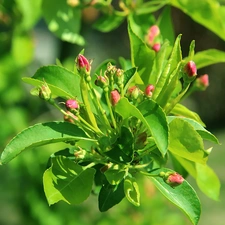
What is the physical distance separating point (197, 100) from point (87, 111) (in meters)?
9.13

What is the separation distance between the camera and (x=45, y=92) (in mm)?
1118

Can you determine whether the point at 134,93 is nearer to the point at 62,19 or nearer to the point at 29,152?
the point at 62,19

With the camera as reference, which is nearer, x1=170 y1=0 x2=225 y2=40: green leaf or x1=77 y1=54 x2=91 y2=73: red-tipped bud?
x1=77 y1=54 x2=91 y2=73: red-tipped bud

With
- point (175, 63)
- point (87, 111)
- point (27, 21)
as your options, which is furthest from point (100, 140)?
point (27, 21)

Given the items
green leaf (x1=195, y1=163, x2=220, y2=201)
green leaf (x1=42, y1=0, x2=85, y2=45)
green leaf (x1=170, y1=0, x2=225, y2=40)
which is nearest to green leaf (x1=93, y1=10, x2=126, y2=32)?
green leaf (x1=42, y1=0, x2=85, y2=45)

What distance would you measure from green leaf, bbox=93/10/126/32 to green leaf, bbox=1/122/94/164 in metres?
0.60

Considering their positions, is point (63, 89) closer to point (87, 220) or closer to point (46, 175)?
point (46, 175)

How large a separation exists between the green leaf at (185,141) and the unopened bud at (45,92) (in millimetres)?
224

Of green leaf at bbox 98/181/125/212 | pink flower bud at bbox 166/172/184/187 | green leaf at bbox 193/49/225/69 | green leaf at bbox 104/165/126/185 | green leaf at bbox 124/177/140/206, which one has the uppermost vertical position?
green leaf at bbox 193/49/225/69

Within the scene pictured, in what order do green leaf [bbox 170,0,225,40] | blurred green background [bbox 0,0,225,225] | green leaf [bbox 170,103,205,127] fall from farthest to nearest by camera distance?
blurred green background [bbox 0,0,225,225]
green leaf [bbox 170,0,225,40]
green leaf [bbox 170,103,205,127]

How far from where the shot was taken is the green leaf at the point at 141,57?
1245 millimetres

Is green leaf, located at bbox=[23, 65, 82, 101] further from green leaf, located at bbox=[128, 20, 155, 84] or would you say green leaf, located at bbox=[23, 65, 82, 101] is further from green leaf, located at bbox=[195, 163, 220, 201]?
green leaf, located at bbox=[195, 163, 220, 201]

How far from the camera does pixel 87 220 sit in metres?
3.52

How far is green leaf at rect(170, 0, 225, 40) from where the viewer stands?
5.09 feet
